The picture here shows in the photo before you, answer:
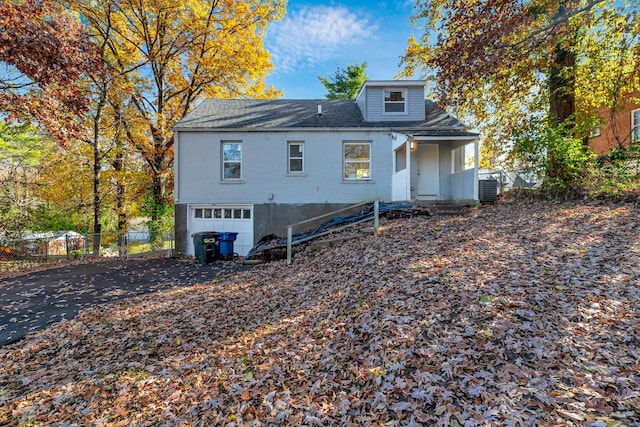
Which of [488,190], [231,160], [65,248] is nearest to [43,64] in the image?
[231,160]

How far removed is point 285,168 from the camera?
1259 cm

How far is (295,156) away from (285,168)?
0.66 metres

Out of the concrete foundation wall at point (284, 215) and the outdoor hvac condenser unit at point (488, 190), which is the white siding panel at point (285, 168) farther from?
the outdoor hvac condenser unit at point (488, 190)

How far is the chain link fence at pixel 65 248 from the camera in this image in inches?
450

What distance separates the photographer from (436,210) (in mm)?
10492

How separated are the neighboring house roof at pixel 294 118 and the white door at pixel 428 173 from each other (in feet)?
3.92

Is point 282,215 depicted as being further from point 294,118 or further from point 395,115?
point 395,115

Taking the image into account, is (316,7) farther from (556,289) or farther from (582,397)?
(582,397)

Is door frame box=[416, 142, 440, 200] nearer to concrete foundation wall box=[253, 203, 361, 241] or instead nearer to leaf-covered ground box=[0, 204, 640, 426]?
concrete foundation wall box=[253, 203, 361, 241]

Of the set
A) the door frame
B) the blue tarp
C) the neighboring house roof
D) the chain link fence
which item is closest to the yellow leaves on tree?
the chain link fence

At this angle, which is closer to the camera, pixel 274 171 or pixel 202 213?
pixel 274 171

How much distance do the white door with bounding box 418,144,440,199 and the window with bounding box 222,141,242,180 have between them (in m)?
7.52

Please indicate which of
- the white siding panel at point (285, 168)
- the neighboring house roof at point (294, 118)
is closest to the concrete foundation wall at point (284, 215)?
the white siding panel at point (285, 168)

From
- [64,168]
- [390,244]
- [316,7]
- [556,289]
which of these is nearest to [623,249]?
[556,289]
